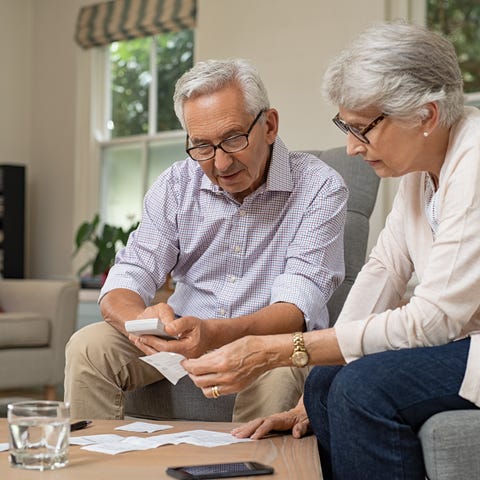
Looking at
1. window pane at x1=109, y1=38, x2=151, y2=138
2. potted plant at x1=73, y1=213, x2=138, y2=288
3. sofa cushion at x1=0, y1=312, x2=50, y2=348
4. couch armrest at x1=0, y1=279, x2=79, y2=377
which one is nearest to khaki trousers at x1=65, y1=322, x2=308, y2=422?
sofa cushion at x1=0, y1=312, x2=50, y2=348

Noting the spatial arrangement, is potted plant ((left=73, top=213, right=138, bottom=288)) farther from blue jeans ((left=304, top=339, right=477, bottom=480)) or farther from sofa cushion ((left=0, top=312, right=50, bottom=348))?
blue jeans ((left=304, top=339, right=477, bottom=480))

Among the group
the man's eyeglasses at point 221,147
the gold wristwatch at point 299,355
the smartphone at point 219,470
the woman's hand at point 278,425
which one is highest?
the man's eyeglasses at point 221,147

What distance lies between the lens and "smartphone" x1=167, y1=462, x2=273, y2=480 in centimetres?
133

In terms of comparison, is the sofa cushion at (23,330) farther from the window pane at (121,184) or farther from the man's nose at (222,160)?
the man's nose at (222,160)

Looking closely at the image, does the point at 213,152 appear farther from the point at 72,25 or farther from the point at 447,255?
the point at 72,25

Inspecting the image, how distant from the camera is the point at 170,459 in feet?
4.90

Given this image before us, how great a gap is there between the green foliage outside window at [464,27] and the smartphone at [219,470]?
10.3 ft

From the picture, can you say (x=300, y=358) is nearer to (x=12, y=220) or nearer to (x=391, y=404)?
(x=391, y=404)

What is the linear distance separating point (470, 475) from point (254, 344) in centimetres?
44

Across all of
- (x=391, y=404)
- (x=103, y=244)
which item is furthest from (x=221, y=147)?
(x=103, y=244)

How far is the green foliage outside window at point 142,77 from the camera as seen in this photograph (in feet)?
18.9

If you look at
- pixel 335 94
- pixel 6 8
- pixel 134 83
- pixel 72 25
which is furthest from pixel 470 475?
pixel 6 8

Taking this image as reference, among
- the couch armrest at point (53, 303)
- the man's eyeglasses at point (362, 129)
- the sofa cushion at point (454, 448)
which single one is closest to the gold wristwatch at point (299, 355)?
the sofa cushion at point (454, 448)

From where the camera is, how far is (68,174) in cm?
636
